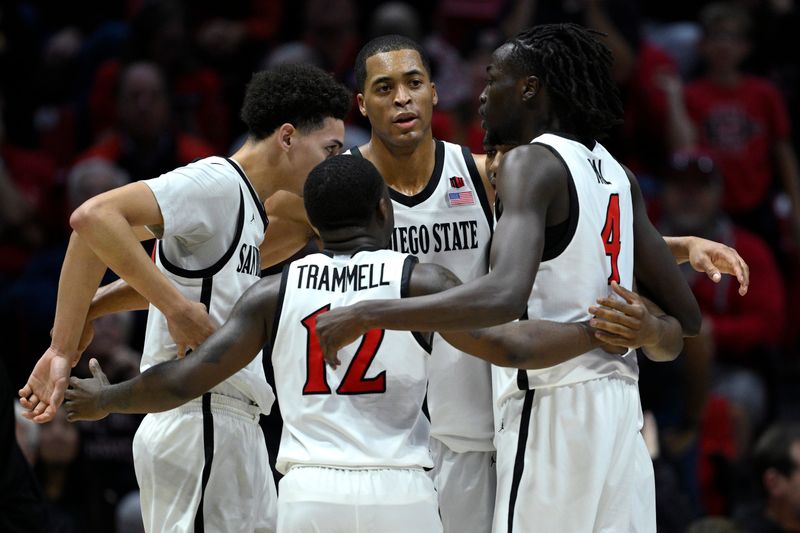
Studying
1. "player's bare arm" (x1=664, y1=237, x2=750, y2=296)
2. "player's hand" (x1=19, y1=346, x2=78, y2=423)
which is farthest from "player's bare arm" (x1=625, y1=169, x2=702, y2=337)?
"player's hand" (x1=19, y1=346, x2=78, y2=423)

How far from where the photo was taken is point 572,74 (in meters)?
4.86

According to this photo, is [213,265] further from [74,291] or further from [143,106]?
[143,106]

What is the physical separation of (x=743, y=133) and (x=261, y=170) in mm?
6300

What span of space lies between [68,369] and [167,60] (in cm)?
636

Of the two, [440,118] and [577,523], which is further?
[440,118]

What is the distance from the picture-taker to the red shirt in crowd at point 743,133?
10.5m

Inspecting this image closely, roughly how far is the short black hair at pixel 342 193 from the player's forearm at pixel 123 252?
2.21 feet

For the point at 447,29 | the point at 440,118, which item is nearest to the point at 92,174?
the point at 440,118

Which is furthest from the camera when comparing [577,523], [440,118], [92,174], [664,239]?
[440,118]

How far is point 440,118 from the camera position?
1039cm

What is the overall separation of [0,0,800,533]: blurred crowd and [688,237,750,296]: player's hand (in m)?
2.81

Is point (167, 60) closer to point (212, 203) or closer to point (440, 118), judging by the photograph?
point (440, 118)

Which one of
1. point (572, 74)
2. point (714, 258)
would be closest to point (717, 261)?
point (714, 258)

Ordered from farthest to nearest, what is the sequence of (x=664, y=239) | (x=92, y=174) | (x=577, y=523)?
(x=92, y=174) → (x=664, y=239) → (x=577, y=523)
